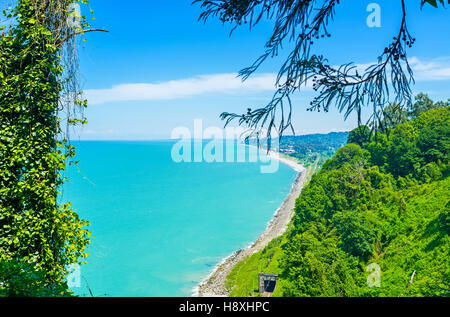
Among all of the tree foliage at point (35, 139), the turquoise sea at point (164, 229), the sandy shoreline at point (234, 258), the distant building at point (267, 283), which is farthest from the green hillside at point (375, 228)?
the turquoise sea at point (164, 229)

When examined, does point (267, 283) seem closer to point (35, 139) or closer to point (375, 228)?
point (375, 228)

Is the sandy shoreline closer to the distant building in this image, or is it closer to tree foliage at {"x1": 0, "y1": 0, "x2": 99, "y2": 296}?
the distant building

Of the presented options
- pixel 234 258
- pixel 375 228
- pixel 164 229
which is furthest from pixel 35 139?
pixel 164 229

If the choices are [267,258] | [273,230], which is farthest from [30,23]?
[273,230]

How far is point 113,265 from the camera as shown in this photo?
29.5 metres

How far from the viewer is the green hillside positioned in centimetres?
1330

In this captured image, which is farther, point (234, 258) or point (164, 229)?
point (164, 229)

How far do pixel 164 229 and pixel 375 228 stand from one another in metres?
28.5

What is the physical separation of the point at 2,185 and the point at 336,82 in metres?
3.89

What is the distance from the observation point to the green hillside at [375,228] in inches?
524

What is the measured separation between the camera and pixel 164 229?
130 feet

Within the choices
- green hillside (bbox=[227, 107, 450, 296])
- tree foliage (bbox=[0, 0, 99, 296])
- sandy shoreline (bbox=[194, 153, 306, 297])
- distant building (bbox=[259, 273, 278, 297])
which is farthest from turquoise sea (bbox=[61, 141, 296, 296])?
distant building (bbox=[259, 273, 278, 297])

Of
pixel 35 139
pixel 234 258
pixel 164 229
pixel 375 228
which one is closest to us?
pixel 35 139
